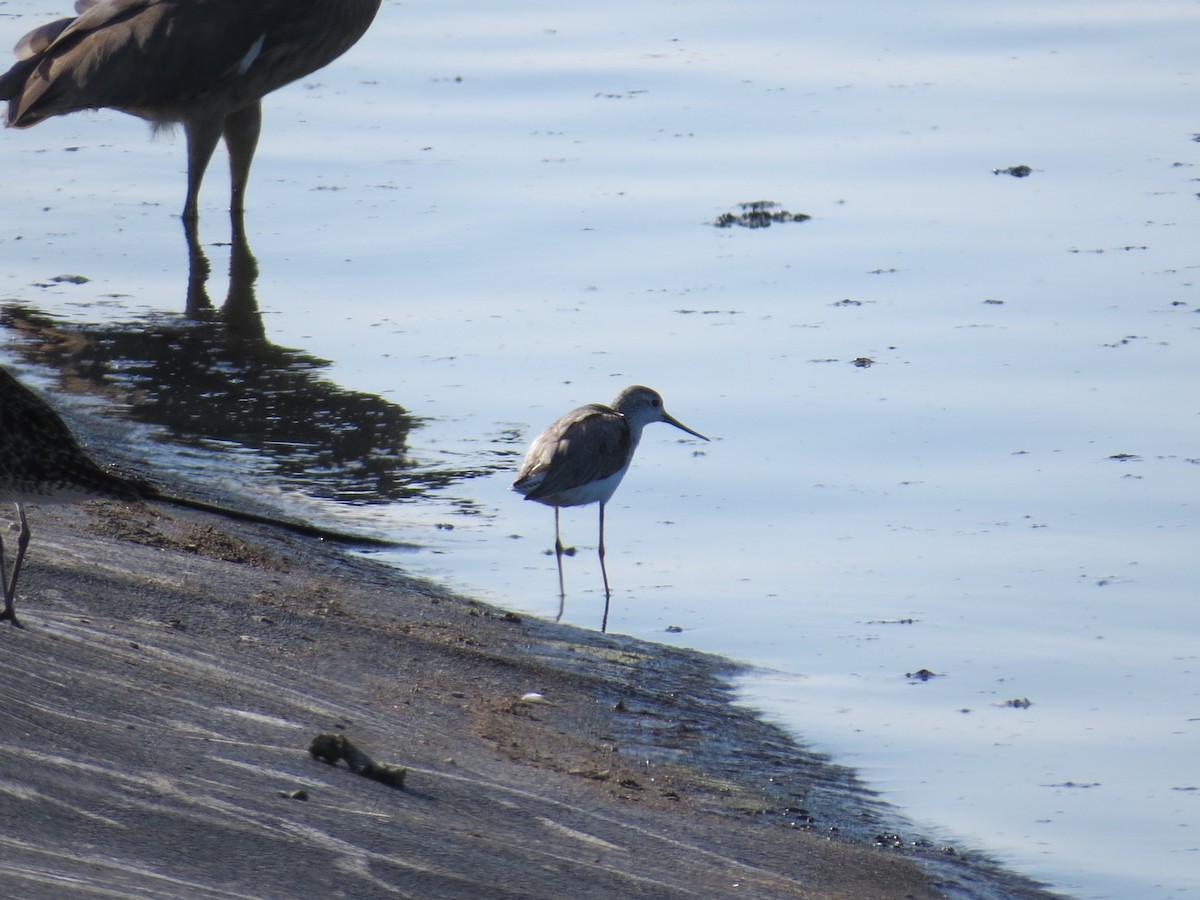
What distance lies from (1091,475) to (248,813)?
15.3 feet

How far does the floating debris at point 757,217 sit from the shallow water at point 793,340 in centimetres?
16

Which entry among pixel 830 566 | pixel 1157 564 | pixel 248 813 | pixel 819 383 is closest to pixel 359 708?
pixel 248 813

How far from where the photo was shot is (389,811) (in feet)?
15.0

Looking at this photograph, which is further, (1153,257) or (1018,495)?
(1153,257)

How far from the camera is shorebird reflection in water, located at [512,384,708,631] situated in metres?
7.54

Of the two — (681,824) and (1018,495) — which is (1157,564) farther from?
(681,824)

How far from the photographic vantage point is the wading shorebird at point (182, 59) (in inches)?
449

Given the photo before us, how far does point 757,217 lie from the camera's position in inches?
455

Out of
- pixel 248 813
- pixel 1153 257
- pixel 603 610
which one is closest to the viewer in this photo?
pixel 248 813

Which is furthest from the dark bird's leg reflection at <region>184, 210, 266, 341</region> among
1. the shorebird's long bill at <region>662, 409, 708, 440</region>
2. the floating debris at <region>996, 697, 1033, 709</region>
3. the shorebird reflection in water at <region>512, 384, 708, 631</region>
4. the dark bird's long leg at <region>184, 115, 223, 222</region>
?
the floating debris at <region>996, 697, 1033, 709</region>

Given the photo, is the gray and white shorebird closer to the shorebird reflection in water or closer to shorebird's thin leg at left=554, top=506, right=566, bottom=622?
shorebird's thin leg at left=554, top=506, right=566, bottom=622

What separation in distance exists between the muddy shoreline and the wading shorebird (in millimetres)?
4936

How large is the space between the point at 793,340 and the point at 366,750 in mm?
5068

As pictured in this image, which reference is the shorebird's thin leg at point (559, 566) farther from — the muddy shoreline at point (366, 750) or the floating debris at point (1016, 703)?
the floating debris at point (1016, 703)
